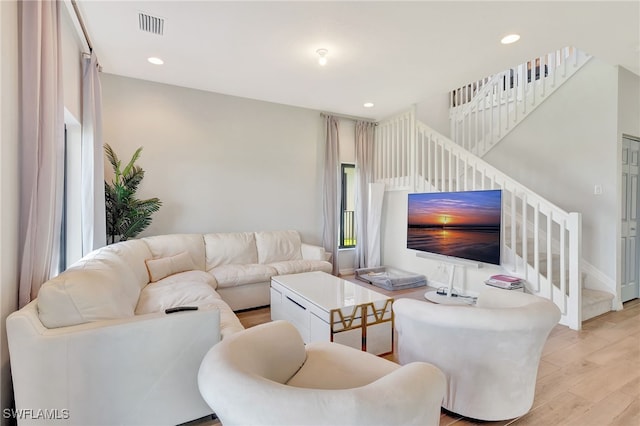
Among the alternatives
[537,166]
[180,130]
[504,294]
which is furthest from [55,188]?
[537,166]

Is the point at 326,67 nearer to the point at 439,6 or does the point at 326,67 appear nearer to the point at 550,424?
the point at 439,6

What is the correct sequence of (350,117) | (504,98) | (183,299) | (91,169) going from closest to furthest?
1. (183,299)
2. (91,169)
3. (504,98)
4. (350,117)

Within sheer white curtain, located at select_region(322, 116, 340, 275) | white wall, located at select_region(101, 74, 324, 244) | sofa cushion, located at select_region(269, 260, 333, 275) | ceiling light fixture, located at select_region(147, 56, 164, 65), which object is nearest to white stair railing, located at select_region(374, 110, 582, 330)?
sheer white curtain, located at select_region(322, 116, 340, 275)

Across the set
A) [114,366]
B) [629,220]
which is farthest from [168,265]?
[629,220]

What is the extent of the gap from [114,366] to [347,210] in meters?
4.36

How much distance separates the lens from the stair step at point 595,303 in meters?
3.19

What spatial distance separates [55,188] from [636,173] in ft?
19.5

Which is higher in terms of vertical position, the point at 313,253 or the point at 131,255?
the point at 131,255

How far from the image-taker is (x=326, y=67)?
3.38 metres

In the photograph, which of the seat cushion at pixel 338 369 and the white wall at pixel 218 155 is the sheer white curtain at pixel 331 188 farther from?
the seat cushion at pixel 338 369

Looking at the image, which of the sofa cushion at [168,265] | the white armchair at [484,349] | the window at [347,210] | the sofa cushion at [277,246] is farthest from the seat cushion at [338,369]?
the window at [347,210]

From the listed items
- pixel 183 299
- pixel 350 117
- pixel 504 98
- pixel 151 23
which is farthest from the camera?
pixel 350 117

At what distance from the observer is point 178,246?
359cm

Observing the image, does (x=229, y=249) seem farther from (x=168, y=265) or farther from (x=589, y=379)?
(x=589, y=379)
